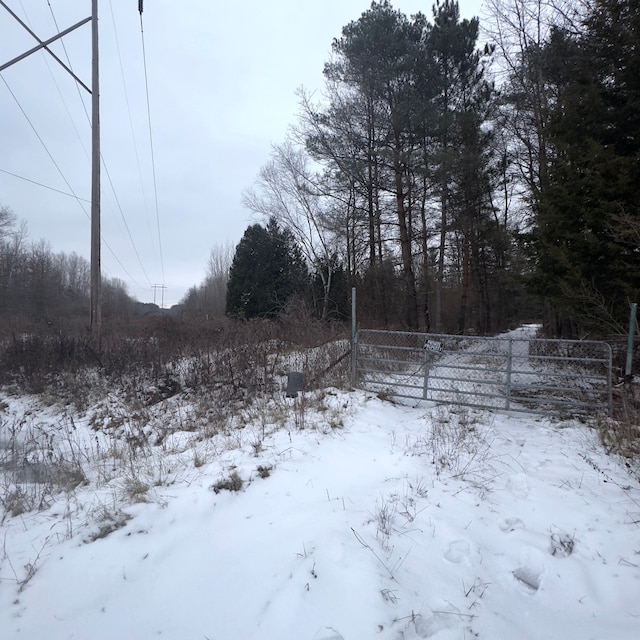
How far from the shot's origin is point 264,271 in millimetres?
25625

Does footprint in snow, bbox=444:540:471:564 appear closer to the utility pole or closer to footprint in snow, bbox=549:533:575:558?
footprint in snow, bbox=549:533:575:558

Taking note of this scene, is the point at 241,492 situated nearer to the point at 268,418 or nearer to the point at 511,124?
the point at 268,418

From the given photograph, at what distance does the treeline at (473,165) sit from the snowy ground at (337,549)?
5421 millimetres

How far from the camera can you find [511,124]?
52.3 feet

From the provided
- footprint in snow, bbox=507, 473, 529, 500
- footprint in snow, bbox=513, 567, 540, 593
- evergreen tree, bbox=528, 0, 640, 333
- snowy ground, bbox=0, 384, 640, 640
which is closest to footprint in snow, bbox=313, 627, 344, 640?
snowy ground, bbox=0, 384, 640, 640

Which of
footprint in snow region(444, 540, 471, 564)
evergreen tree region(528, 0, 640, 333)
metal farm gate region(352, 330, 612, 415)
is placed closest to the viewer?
footprint in snow region(444, 540, 471, 564)

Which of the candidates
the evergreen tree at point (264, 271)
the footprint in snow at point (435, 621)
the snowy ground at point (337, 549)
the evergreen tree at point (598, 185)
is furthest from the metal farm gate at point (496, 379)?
the evergreen tree at point (264, 271)

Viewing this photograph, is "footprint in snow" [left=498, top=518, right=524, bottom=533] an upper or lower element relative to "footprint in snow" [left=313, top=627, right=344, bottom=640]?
upper

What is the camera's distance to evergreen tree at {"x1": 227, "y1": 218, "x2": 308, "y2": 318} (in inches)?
960

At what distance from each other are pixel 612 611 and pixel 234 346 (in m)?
9.83

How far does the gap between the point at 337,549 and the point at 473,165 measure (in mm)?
16307

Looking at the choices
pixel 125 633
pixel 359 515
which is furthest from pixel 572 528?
pixel 125 633

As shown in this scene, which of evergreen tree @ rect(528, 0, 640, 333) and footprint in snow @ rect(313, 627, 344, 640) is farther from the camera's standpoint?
evergreen tree @ rect(528, 0, 640, 333)

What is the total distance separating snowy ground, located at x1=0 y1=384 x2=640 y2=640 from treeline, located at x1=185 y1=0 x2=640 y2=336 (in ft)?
17.8
